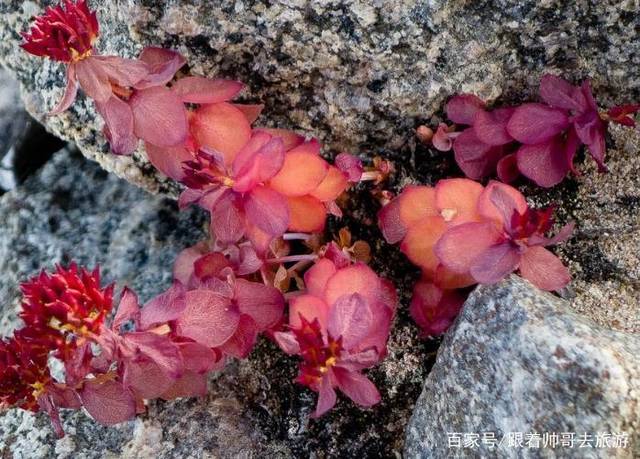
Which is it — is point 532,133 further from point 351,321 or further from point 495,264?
point 351,321

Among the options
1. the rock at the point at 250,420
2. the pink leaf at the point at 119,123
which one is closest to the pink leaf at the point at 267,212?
the pink leaf at the point at 119,123

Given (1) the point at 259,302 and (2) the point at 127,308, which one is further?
(1) the point at 259,302

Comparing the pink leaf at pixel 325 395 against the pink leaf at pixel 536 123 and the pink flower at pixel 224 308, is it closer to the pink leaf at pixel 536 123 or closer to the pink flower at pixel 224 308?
the pink flower at pixel 224 308

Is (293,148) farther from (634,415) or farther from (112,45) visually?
(634,415)

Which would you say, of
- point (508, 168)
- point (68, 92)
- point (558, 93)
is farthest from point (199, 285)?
point (558, 93)

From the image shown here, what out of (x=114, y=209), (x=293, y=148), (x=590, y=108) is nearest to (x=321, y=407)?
(x=293, y=148)

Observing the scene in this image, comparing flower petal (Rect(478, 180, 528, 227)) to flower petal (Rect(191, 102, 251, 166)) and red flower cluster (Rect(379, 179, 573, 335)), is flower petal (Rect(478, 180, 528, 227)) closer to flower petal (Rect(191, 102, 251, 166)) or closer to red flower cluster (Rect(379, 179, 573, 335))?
red flower cluster (Rect(379, 179, 573, 335))

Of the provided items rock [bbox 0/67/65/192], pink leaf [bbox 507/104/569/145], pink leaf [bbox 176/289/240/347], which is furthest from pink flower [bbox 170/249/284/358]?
rock [bbox 0/67/65/192]

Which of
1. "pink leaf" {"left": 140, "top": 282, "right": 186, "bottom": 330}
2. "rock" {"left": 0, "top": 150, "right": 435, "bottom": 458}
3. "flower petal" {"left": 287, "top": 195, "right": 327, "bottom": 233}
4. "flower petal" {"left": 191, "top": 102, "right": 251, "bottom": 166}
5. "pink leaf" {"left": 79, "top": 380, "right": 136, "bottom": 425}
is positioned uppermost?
"flower petal" {"left": 191, "top": 102, "right": 251, "bottom": 166}
